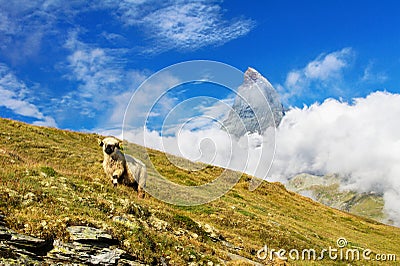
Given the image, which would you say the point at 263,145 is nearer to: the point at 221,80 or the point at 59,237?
the point at 221,80

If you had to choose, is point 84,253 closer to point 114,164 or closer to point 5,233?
point 5,233

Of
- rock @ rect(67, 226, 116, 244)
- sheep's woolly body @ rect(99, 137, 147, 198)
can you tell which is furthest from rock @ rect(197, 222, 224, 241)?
rock @ rect(67, 226, 116, 244)

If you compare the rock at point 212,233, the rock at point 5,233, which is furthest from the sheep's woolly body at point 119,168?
the rock at point 5,233

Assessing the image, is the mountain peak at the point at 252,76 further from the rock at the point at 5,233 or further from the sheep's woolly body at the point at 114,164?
the rock at the point at 5,233

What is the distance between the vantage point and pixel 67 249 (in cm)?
954

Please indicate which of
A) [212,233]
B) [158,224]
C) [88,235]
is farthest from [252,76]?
[88,235]

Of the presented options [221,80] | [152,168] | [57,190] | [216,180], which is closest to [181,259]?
[57,190]

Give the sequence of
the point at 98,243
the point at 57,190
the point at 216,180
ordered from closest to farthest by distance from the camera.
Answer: the point at 98,243 < the point at 57,190 < the point at 216,180

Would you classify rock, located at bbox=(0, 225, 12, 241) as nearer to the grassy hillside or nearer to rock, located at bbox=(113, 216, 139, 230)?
the grassy hillside

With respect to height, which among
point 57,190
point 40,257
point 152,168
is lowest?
point 40,257

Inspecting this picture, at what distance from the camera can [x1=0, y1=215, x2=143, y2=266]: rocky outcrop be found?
8.43 m

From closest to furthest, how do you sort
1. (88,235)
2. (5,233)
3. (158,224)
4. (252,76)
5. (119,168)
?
(5,233) → (88,235) → (158,224) → (119,168) → (252,76)

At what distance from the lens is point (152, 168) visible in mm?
39219

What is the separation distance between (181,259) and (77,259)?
3.92m
